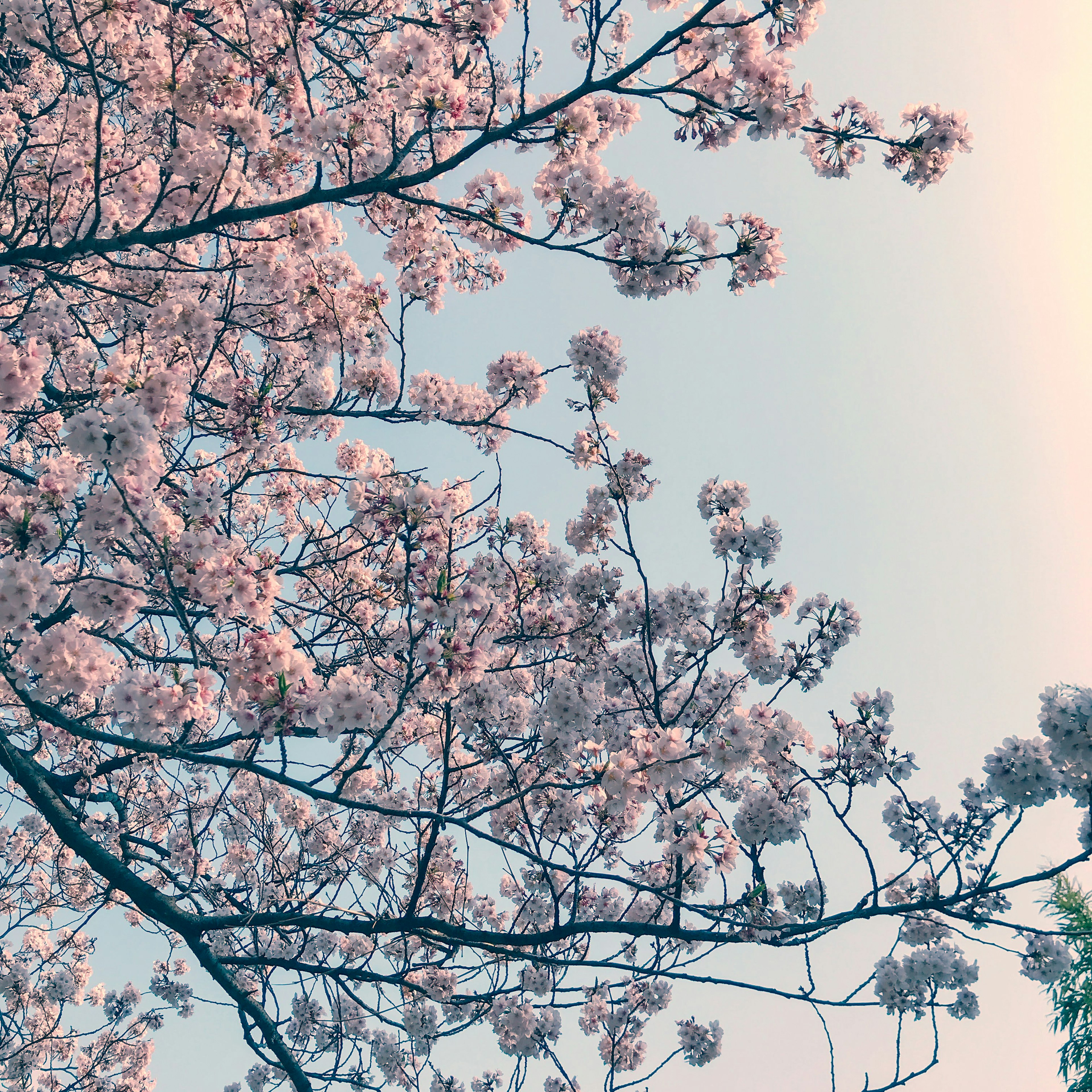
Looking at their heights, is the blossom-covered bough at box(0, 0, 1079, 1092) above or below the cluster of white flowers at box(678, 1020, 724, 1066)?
above

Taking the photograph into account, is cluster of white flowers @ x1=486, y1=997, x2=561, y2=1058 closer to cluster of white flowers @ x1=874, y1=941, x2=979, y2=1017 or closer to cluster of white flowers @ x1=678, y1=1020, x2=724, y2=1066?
cluster of white flowers @ x1=678, y1=1020, x2=724, y2=1066

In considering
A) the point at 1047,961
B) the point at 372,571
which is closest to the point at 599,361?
the point at 372,571

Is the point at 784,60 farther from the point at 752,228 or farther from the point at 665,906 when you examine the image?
the point at 665,906

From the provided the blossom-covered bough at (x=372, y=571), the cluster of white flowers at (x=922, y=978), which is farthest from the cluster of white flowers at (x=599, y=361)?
the cluster of white flowers at (x=922, y=978)

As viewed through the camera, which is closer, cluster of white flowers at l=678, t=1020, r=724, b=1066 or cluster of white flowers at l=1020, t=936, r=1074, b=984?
→ cluster of white flowers at l=1020, t=936, r=1074, b=984

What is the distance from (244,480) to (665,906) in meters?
4.84

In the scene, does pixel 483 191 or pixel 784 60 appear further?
pixel 483 191

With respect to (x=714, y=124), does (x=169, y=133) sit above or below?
above

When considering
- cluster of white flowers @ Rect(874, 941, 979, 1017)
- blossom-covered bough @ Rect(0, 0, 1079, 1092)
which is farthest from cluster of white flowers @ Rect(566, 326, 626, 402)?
cluster of white flowers @ Rect(874, 941, 979, 1017)

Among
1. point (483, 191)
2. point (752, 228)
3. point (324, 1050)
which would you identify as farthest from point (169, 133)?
point (324, 1050)

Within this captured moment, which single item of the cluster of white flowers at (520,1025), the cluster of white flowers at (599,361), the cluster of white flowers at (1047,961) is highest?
the cluster of white flowers at (599,361)

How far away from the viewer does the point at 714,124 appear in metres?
4.20

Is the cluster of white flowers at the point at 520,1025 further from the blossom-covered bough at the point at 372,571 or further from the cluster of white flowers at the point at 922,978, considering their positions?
the cluster of white flowers at the point at 922,978

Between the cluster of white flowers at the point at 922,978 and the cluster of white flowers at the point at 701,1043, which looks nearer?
the cluster of white flowers at the point at 922,978
